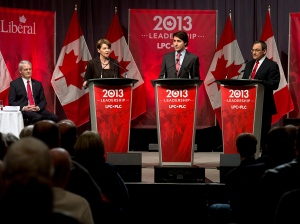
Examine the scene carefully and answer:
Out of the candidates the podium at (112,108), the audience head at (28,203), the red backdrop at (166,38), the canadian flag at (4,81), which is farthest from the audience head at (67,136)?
the red backdrop at (166,38)

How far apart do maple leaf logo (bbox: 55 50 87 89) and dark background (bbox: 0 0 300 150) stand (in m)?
0.38

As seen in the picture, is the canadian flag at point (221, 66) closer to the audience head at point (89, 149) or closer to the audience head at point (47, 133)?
the audience head at point (89, 149)

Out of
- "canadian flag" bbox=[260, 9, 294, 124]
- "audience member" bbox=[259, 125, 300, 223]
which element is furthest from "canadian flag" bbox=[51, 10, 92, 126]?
"audience member" bbox=[259, 125, 300, 223]

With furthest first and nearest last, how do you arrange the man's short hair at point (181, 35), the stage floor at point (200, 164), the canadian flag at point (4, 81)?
the canadian flag at point (4, 81)
the man's short hair at point (181, 35)
the stage floor at point (200, 164)

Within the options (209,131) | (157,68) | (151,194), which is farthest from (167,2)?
(151,194)

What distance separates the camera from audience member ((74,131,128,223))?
11.9 ft

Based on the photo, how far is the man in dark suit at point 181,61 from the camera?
6.96m

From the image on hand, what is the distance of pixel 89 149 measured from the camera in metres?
3.61

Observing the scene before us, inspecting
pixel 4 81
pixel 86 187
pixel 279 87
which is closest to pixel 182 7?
pixel 279 87

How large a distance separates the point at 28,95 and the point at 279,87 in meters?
3.77

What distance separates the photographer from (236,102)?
19.4 feet

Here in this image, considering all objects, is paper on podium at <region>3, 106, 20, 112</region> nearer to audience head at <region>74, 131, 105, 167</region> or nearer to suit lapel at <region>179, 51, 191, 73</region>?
suit lapel at <region>179, 51, 191, 73</region>

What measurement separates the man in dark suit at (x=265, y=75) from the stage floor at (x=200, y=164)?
2.37ft

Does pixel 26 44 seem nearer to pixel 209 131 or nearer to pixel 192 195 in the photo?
pixel 209 131
